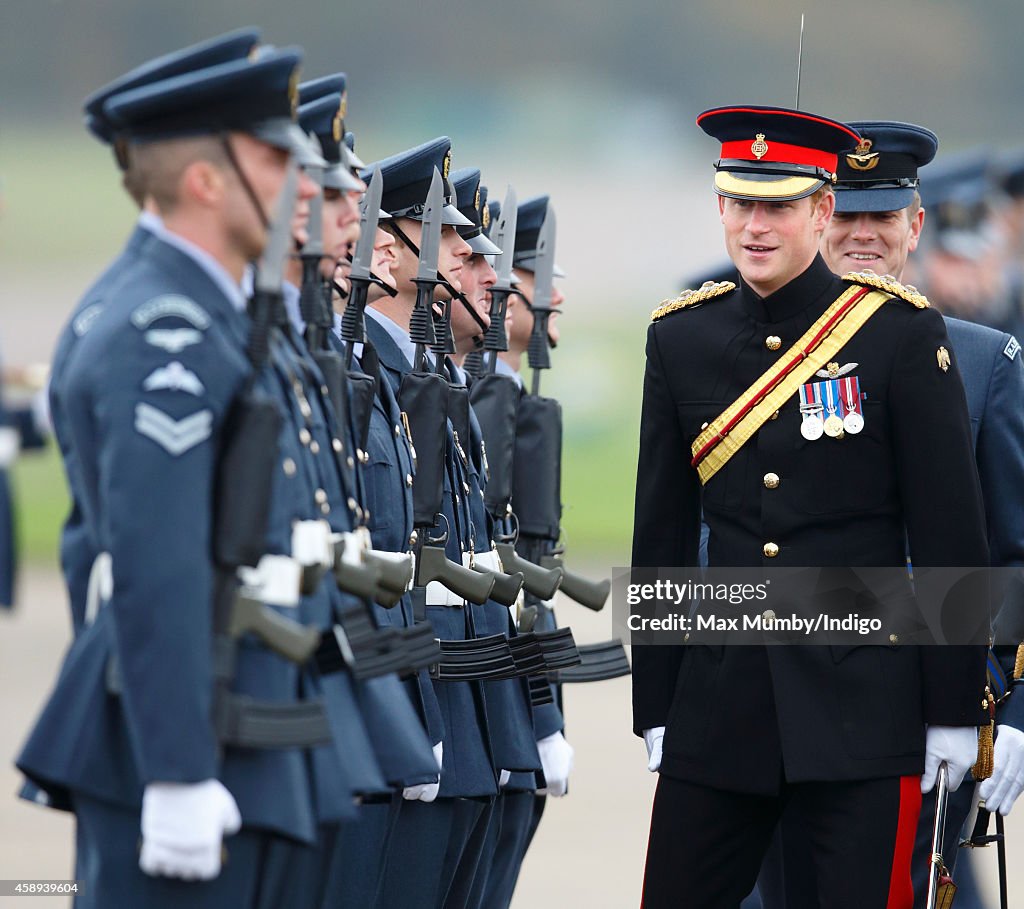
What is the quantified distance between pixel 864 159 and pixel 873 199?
4.0 inches

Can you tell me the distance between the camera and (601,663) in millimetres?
5996

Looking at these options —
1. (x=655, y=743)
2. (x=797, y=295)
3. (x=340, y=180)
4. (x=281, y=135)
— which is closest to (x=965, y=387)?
(x=797, y=295)

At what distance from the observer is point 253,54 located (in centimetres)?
347

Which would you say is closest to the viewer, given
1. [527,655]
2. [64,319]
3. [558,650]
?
[527,655]

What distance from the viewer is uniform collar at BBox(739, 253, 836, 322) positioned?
427 centimetres

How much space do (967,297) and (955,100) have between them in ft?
30.2

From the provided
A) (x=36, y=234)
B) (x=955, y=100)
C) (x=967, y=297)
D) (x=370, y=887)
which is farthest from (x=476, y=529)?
(x=955, y=100)

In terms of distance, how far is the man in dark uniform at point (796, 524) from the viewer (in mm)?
4051

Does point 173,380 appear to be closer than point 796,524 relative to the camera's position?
Yes

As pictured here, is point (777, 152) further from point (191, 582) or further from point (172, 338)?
point (191, 582)

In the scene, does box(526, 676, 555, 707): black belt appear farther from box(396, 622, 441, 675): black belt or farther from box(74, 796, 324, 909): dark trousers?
box(74, 796, 324, 909): dark trousers

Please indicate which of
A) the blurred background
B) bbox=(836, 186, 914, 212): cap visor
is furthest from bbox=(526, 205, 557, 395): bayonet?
the blurred background

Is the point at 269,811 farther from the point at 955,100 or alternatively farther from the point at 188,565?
the point at 955,100

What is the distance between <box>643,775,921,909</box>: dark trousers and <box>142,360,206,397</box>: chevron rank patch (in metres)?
1.58
